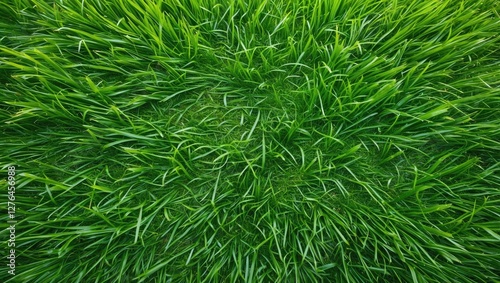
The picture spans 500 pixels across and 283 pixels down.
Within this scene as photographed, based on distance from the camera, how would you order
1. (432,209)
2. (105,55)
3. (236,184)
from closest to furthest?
(432,209), (236,184), (105,55)

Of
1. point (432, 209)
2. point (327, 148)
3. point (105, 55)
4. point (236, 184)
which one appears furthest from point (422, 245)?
point (105, 55)

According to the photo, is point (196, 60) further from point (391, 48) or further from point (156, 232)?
point (391, 48)

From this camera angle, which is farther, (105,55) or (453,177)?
(105,55)

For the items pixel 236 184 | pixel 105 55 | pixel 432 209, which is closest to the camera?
pixel 432 209

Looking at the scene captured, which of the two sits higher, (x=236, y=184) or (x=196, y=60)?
(x=196, y=60)

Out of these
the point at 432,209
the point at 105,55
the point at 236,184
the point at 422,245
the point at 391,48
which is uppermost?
the point at 105,55

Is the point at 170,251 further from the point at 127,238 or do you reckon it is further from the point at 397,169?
the point at 397,169
